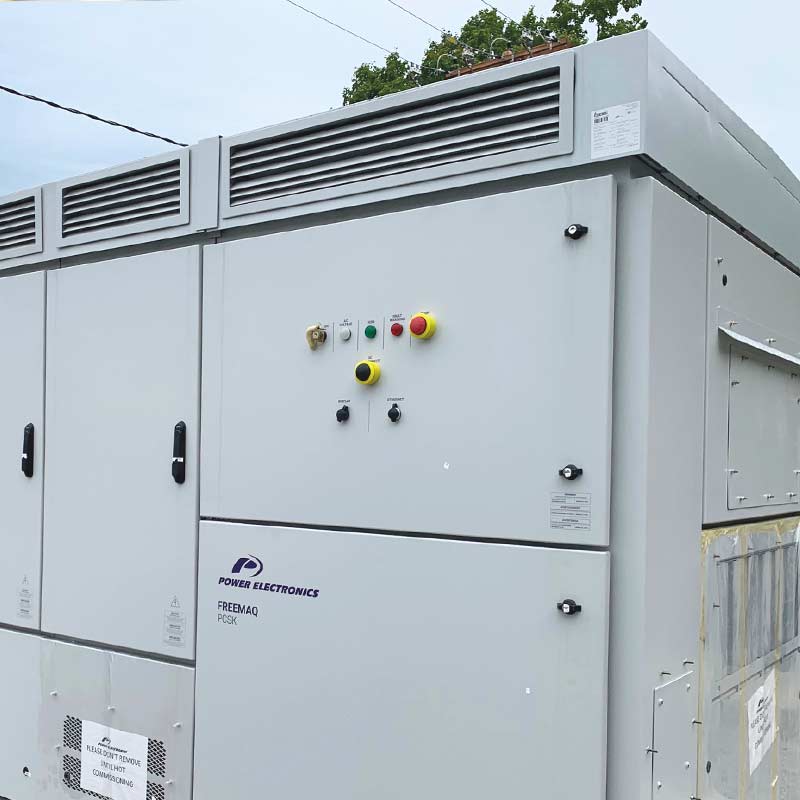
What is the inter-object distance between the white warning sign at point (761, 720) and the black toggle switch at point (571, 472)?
100 centimetres

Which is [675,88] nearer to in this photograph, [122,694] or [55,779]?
[122,694]

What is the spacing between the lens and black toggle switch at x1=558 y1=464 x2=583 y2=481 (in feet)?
5.89

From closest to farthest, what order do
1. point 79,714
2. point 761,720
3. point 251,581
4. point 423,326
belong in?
point 423,326, point 251,581, point 761,720, point 79,714

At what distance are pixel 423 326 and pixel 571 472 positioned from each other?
0.48 meters

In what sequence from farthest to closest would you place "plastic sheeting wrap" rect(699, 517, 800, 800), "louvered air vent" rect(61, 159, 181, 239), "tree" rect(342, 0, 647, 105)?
"tree" rect(342, 0, 647, 105) → "louvered air vent" rect(61, 159, 181, 239) → "plastic sheeting wrap" rect(699, 517, 800, 800)

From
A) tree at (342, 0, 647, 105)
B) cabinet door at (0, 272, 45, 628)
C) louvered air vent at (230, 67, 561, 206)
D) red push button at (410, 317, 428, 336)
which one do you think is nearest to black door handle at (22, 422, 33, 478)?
cabinet door at (0, 272, 45, 628)

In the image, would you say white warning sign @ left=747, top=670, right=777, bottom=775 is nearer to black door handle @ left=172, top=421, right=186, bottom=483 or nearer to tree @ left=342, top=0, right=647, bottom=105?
black door handle @ left=172, top=421, right=186, bottom=483

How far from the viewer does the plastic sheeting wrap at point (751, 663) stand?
81.4 inches

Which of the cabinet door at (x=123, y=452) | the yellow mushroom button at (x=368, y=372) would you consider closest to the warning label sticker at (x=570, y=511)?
the yellow mushroom button at (x=368, y=372)

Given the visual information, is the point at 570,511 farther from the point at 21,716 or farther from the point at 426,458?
the point at 21,716

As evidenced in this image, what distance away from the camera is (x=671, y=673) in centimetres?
185

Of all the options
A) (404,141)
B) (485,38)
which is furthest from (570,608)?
(485,38)

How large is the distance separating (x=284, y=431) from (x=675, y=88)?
1243 millimetres

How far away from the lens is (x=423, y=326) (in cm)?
200
